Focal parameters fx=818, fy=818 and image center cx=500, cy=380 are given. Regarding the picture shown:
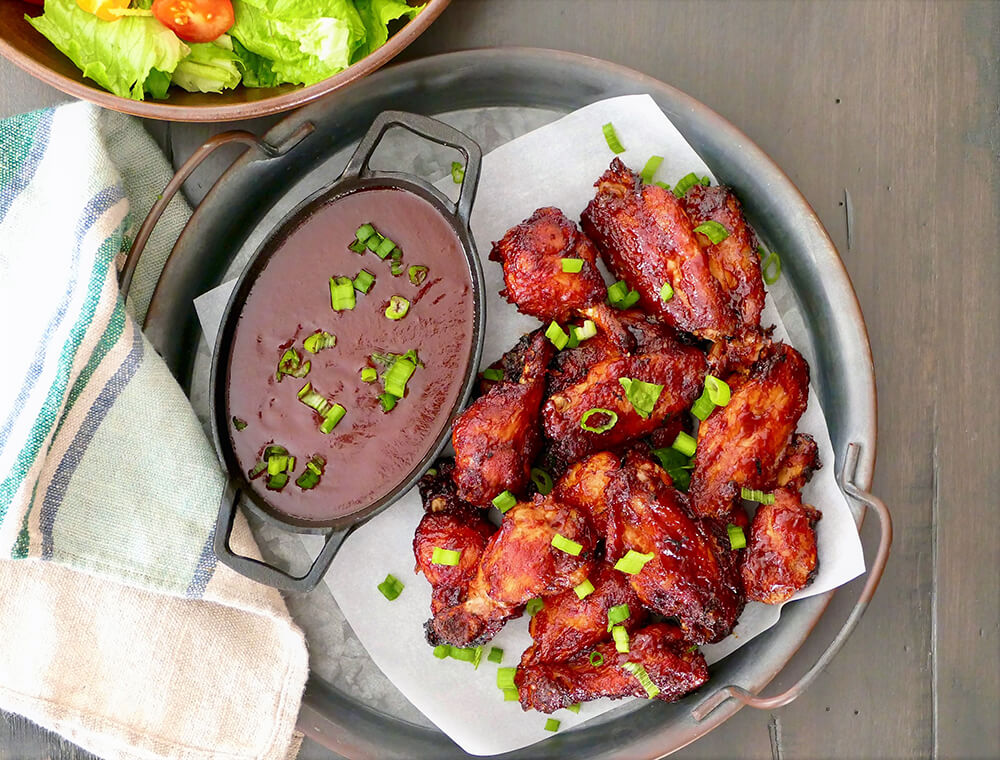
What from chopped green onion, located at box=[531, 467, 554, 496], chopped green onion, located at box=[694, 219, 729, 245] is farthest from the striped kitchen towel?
chopped green onion, located at box=[694, 219, 729, 245]

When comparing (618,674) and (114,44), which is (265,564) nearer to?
(618,674)

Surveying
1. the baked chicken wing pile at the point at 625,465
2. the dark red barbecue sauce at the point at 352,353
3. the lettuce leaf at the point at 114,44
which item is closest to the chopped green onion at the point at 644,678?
the baked chicken wing pile at the point at 625,465

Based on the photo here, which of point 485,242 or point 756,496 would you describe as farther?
point 485,242

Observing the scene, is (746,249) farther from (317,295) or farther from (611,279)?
(317,295)

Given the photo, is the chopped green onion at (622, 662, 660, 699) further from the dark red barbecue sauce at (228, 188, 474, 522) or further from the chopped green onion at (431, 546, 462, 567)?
the dark red barbecue sauce at (228, 188, 474, 522)

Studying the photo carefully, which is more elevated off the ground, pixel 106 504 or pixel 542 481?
pixel 106 504

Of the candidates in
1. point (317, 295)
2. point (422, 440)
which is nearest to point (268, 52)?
point (317, 295)

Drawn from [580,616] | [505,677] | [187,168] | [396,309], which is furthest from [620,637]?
[187,168]
